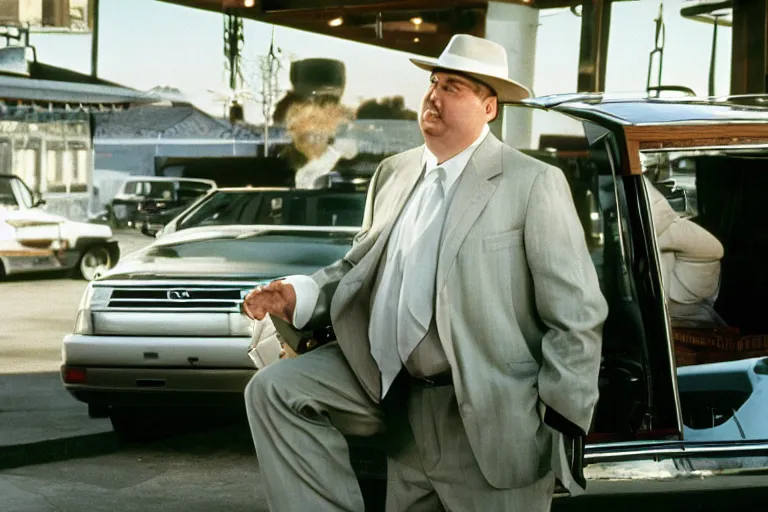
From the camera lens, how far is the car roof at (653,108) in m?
4.68

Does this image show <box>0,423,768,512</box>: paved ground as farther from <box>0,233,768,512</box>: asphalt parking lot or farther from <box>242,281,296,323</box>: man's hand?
<box>242,281,296,323</box>: man's hand

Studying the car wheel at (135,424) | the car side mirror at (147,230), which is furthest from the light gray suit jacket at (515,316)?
the car side mirror at (147,230)

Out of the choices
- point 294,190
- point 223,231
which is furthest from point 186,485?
point 294,190

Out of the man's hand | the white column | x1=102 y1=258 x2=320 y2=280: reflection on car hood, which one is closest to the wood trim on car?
the man's hand

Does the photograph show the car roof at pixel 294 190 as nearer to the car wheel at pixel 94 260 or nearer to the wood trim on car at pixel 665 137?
the car wheel at pixel 94 260

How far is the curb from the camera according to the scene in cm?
720

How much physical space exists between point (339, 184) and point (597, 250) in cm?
442

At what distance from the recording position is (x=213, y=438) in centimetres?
787

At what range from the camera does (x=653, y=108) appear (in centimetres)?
→ 489

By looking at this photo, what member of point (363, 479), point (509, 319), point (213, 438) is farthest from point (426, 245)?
point (213, 438)

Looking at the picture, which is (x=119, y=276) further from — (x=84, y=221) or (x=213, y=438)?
(x=84, y=221)

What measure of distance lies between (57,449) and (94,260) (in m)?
2.41

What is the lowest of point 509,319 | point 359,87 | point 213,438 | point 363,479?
point 213,438

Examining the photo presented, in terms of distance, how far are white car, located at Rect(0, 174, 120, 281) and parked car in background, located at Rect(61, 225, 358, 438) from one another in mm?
1978
